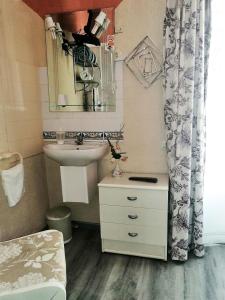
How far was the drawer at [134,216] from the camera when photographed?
1.94 m

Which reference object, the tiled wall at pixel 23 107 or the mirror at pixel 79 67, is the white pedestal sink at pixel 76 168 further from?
the mirror at pixel 79 67

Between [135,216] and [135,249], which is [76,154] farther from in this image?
[135,249]

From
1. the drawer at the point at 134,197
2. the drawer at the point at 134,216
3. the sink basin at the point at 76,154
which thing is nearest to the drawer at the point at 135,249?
the drawer at the point at 134,216

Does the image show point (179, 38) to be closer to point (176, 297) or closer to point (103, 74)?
point (103, 74)

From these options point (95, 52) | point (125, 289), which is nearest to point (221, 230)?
point (125, 289)

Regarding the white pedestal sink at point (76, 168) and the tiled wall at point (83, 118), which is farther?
the tiled wall at point (83, 118)

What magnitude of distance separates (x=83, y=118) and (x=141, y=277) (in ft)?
4.73

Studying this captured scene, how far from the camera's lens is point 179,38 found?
5.86 feet

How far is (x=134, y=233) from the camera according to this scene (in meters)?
2.01

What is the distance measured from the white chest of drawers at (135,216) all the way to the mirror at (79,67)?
0.77 meters

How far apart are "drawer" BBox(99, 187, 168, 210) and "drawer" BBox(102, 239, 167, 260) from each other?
1.19ft

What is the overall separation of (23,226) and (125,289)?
3.40 ft

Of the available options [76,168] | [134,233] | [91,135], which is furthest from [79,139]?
[134,233]

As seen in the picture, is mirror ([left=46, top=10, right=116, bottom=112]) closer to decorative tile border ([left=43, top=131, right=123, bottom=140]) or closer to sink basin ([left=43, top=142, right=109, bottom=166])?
decorative tile border ([left=43, top=131, right=123, bottom=140])
